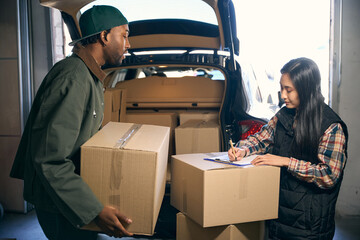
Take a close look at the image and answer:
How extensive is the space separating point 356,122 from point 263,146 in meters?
1.62

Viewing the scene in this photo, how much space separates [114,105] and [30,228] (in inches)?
54.5

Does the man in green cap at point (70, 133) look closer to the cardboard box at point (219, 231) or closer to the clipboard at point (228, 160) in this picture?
the cardboard box at point (219, 231)

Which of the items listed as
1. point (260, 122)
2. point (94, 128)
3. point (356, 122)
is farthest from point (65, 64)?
point (356, 122)

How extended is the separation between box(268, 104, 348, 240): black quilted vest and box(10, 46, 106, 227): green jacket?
3.27ft

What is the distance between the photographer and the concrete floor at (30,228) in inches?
110

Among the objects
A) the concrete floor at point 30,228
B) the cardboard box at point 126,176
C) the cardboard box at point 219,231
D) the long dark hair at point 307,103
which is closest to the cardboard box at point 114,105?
the concrete floor at point 30,228

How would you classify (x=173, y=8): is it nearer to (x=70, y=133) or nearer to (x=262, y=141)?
(x=262, y=141)

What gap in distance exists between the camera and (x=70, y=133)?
1.21 meters

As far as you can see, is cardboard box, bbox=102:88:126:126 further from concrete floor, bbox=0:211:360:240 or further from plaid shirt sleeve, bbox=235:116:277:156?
plaid shirt sleeve, bbox=235:116:277:156

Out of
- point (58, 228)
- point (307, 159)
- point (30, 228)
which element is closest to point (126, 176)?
point (58, 228)

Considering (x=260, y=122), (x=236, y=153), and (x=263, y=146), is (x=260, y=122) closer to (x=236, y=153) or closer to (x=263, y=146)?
(x=263, y=146)

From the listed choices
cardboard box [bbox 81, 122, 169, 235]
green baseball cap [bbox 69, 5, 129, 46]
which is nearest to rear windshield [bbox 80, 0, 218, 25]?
green baseball cap [bbox 69, 5, 129, 46]

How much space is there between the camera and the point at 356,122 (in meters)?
3.12

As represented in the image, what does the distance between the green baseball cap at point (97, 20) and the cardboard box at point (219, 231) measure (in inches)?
41.6
